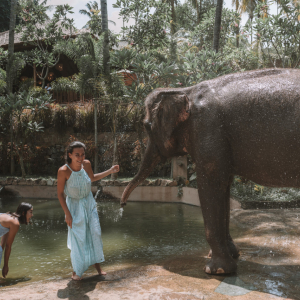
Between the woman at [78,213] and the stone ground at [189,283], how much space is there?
20 centimetres

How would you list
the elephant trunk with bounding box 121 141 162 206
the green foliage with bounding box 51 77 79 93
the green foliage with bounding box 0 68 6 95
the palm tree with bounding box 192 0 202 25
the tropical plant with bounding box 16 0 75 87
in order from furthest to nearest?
the palm tree with bounding box 192 0 202 25, the green foliage with bounding box 51 77 79 93, the tropical plant with bounding box 16 0 75 87, the green foliage with bounding box 0 68 6 95, the elephant trunk with bounding box 121 141 162 206

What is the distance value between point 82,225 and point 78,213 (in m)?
0.11

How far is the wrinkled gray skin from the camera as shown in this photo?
273 cm

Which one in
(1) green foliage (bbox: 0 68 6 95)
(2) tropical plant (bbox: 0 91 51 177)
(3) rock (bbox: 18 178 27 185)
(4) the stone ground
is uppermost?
(1) green foliage (bbox: 0 68 6 95)

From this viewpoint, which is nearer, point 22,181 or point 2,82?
point 22,181

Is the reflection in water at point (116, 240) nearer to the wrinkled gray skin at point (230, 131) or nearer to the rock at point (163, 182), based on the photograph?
the wrinkled gray skin at point (230, 131)

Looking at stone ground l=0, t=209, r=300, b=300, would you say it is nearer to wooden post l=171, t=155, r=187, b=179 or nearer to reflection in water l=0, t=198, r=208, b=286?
reflection in water l=0, t=198, r=208, b=286

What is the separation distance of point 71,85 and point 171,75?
7616 mm

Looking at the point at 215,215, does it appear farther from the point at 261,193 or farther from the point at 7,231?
the point at 261,193

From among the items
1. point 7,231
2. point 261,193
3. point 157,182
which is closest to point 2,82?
point 157,182

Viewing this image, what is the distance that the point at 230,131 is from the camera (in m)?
2.98

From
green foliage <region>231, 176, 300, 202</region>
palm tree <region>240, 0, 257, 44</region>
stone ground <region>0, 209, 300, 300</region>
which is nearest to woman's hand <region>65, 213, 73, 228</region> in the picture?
stone ground <region>0, 209, 300, 300</region>

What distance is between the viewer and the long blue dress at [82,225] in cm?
305

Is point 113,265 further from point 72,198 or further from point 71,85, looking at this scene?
point 71,85
